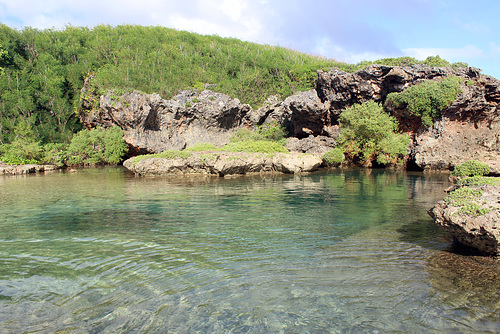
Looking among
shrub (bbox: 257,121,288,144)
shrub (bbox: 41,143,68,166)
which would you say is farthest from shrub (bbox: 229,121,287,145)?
shrub (bbox: 41,143,68,166)

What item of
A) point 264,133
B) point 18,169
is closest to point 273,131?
point 264,133

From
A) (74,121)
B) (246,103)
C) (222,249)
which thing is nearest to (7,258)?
(222,249)

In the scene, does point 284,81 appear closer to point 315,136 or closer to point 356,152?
point 315,136

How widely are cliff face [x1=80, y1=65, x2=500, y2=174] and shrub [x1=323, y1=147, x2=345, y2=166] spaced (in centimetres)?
175

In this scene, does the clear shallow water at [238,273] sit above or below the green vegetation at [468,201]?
below

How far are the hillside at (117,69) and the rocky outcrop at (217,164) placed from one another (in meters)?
13.2

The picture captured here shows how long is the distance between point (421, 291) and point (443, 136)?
78.9 ft

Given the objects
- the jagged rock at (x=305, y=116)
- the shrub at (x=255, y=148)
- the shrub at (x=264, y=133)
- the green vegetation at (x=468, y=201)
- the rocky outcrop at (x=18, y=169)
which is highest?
the jagged rock at (x=305, y=116)

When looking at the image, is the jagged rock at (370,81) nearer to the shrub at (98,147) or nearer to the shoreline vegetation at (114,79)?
the shoreline vegetation at (114,79)

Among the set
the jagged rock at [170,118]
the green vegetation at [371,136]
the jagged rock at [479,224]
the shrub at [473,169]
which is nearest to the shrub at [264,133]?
the jagged rock at [170,118]

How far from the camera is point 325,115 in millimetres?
30250

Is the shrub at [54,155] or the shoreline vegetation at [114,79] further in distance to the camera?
the shrub at [54,155]

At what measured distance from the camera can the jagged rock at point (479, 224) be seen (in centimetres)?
557

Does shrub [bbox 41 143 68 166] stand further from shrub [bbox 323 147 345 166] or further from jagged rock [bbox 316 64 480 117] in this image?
jagged rock [bbox 316 64 480 117]
